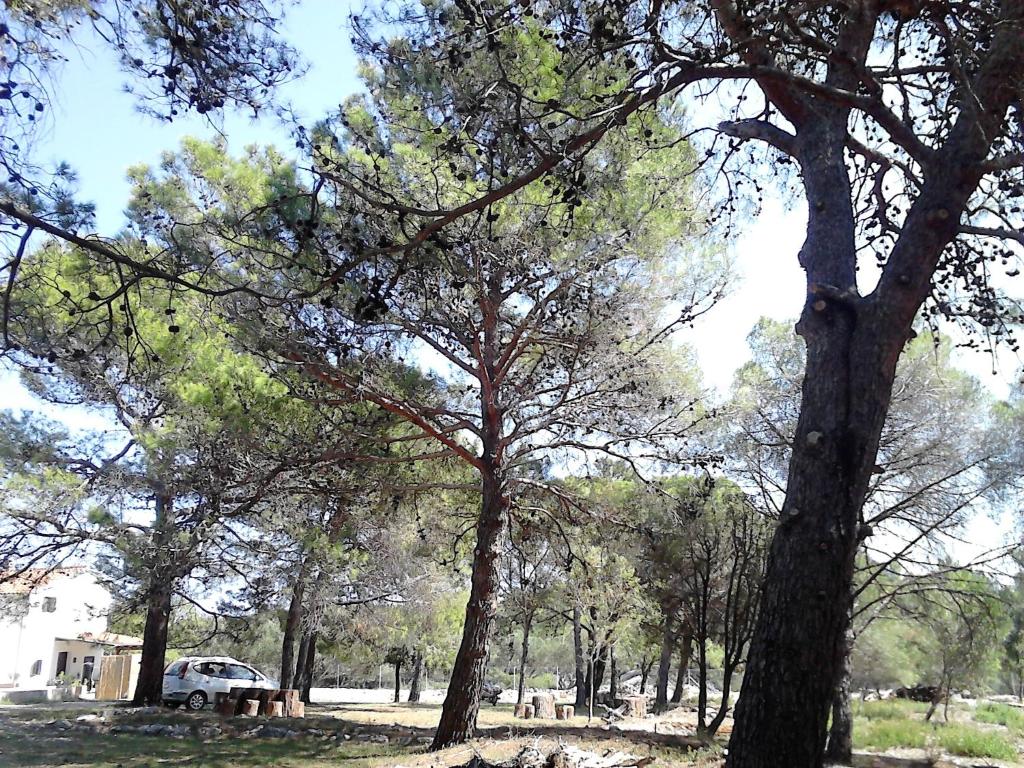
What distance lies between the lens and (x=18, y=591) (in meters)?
12.2

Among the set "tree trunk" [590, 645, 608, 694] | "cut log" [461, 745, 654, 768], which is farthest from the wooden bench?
"tree trunk" [590, 645, 608, 694]

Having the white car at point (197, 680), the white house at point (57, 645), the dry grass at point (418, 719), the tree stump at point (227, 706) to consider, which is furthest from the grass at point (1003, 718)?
the white house at point (57, 645)

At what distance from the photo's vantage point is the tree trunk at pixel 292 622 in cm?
1222

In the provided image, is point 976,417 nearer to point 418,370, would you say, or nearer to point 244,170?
point 418,370

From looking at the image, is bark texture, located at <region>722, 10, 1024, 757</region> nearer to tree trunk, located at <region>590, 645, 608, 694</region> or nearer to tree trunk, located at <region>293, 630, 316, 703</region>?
tree trunk, located at <region>293, 630, 316, 703</region>

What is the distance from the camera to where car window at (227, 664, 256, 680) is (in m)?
16.8

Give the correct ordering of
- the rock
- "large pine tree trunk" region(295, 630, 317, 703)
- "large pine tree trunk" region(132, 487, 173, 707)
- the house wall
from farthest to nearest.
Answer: the house wall → "large pine tree trunk" region(295, 630, 317, 703) → the rock → "large pine tree trunk" region(132, 487, 173, 707)

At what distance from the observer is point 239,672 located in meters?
17.0

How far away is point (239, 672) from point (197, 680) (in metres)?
1.09

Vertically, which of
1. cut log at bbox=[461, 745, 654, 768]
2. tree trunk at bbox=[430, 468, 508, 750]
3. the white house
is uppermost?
tree trunk at bbox=[430, 468, 508, 750]

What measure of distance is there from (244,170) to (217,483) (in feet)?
13.2

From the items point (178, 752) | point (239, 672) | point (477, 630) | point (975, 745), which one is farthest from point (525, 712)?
point (178, 752)

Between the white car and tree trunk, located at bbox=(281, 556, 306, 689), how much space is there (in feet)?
2.92

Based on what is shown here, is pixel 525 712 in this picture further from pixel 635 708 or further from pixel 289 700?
pixel 289 700
